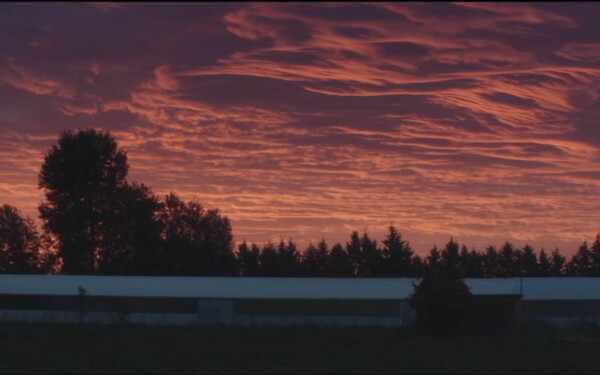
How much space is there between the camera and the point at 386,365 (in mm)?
25016

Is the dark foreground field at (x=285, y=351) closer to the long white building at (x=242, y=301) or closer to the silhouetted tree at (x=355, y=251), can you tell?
the long white building at (x=242, y=301)

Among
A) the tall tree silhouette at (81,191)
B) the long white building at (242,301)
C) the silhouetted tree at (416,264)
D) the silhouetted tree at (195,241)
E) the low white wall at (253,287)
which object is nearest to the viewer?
the long white building at (242,301)

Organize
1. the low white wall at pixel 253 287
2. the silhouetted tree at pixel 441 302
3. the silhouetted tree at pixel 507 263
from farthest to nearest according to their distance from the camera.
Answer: the silhouetted tree at pixel 507 263 < the low white wall at pixel 253 287 < the silhouetted tree at pixel 441 302

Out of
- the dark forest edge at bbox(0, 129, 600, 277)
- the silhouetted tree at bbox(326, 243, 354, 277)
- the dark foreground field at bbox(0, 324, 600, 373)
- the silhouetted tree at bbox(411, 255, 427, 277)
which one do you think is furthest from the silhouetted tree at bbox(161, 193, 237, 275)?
the dark foreground field at bbox(0, 324, 600, 373)

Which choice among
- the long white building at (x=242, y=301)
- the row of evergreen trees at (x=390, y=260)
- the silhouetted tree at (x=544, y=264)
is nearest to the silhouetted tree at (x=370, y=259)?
the row of evergreen trees at (x=390, y=260)

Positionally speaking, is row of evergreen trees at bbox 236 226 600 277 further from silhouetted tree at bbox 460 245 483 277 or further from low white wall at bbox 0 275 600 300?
low white wall at bbox 0 275 600 300

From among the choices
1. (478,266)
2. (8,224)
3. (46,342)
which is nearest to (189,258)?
(8,224)

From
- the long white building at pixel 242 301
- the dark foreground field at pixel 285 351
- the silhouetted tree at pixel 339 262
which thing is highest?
the silhouetted tree at pixel 339 262

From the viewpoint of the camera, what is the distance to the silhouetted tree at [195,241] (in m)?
85.1

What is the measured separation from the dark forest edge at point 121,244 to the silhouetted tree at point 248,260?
0.11 meters

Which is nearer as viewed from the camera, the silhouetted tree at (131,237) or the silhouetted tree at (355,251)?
the silhouetted tree at (131,237)

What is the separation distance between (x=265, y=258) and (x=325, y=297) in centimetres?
4372

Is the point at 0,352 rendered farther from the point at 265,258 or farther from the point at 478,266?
the point at 478,266

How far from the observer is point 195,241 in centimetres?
9162
